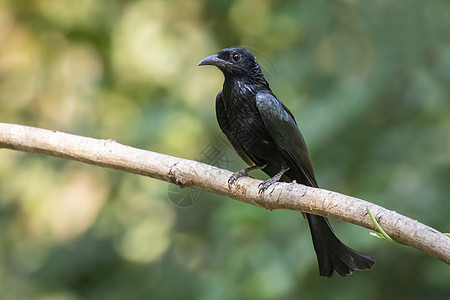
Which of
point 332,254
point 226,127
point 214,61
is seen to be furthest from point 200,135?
point 332,254

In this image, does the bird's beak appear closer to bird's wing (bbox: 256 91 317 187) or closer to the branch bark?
bird's wing (bbox: 256 91 317 187)

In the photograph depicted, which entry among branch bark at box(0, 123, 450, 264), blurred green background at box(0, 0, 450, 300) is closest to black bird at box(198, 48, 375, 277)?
blurred green background at box(0, 0, 450, 300)

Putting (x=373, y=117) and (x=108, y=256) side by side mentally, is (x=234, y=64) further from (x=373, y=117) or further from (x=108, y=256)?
(x=108, y=256)

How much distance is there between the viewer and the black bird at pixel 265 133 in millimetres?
2945

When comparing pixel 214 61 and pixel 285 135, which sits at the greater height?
pixel 214 61

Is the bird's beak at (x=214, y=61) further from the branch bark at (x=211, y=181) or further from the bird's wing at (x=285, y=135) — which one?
the branch bark at (x=211, y=181)

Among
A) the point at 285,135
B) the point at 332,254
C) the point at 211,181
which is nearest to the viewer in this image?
the point at 211,181

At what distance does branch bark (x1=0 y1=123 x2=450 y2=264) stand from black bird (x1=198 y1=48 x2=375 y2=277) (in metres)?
0.42

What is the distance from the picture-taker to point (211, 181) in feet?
8.31

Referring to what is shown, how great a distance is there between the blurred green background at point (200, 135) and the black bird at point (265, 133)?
0.18 m

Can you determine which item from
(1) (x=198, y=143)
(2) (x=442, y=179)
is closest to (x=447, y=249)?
(2) (x=442, y=179)

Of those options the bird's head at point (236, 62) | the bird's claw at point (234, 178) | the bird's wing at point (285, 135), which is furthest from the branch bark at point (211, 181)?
the bird's head at point (236, 62)

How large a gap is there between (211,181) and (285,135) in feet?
2.22

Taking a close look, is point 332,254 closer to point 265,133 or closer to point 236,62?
point 265,133
